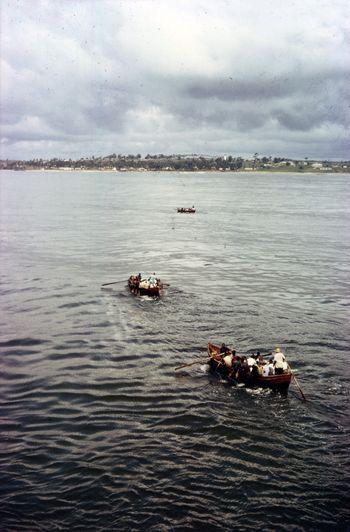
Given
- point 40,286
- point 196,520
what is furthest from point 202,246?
point 196,520

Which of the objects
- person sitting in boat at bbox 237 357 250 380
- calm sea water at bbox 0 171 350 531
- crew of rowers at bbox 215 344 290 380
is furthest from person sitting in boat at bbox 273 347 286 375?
person sitting in boat at bbox 237 357 250 380

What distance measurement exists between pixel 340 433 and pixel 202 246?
6133 centimetres

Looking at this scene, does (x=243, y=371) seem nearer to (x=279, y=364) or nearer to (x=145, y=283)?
(x=279, y=364)

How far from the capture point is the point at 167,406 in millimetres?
28094

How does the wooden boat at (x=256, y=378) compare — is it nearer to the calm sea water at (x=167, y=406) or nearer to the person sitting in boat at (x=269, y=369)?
the person sitting in boat at (x=269, y=369)

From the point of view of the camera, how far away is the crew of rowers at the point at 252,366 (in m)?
30.1

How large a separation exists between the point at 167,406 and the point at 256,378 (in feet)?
20.3

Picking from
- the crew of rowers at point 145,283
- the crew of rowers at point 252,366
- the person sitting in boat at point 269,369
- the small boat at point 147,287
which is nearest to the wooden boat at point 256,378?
the crew of rowers at point 252,366

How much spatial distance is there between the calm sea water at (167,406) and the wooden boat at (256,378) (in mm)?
644

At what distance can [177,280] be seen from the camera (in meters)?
58.5

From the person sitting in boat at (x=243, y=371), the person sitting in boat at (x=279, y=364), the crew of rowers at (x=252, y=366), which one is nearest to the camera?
the person sitting in boat at (x=279, y=364)

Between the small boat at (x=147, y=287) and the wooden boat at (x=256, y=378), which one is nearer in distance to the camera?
the wooden boat at (x=256, y=378)

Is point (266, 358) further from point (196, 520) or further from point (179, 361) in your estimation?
point (196, 520)

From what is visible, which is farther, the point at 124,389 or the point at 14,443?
the point at 124,389
